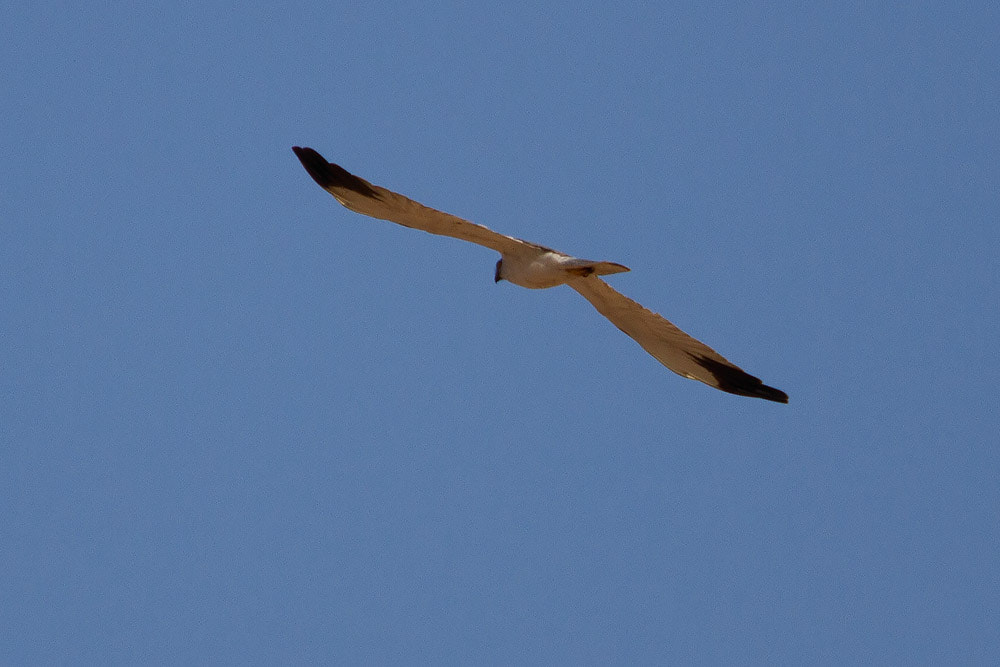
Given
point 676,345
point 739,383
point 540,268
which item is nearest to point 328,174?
point 540,268

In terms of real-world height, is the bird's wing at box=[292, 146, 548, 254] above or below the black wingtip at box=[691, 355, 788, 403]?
above

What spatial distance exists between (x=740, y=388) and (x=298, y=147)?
15.4 feet

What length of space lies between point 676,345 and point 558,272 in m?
1.90

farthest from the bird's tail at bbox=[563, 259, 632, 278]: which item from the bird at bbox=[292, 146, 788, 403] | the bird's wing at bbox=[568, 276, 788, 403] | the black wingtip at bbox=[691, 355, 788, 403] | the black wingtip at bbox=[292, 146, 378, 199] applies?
the black wingtip at bbox=[691, 355, 788, 403]

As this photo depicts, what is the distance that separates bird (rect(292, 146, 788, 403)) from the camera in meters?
10.3

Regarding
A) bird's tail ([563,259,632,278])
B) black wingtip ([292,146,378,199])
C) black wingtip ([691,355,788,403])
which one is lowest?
black wingtip ([691,355,788,403])

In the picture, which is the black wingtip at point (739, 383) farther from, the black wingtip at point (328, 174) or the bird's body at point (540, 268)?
the black wingtip at point (328, 174)

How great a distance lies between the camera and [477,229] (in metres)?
10.5

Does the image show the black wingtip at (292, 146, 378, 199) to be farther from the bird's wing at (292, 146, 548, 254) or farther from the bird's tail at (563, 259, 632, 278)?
the bird's tail at (563, 259, 632, 278)

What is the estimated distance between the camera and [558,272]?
11.0 metres

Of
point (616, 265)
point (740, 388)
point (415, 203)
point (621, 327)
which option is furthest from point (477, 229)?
point (740, 388)

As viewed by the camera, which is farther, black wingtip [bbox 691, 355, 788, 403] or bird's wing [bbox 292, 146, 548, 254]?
black wingtip [bbox 691, 355, 788, 403]

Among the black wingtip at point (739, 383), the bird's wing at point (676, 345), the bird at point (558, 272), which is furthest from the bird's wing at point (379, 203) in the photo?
the black wingtip at point (739, 383)

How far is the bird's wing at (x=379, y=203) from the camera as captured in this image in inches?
403
